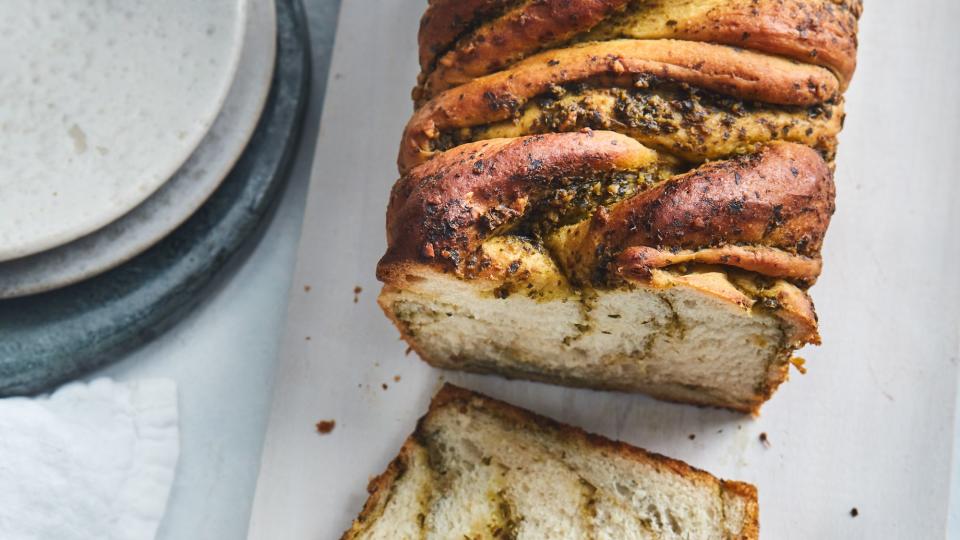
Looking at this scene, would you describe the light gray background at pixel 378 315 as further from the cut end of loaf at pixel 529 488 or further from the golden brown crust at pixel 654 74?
the golden brown crust at pixel 654 74

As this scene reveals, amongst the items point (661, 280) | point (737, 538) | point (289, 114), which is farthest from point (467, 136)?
point (737, 538)

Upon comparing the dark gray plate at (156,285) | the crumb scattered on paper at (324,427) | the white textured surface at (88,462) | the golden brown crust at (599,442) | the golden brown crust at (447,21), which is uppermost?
the golden brown crust at (447,21)

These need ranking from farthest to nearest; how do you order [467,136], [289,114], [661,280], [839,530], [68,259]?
[289,114]
[68,259]
[839,530]
[467,136]
[661,280]

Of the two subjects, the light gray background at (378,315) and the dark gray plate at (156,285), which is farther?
the dark gray plate at (156,285)

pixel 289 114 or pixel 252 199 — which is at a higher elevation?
pixel 289 114

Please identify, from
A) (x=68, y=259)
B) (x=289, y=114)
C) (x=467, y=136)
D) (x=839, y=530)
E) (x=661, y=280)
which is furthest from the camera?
(x=289, y=114)

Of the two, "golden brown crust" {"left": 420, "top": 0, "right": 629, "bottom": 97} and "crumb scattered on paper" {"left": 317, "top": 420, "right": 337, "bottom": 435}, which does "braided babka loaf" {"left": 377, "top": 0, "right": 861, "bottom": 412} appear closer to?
"golden brown crust" {"left": 420, "top": 0, "right": 629, "bottom": 97}

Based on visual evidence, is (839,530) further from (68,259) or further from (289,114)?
(68,259)

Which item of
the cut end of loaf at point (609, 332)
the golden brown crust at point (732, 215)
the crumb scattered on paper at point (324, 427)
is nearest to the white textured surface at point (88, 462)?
the crumb scattered on paper at point (324, 427)
